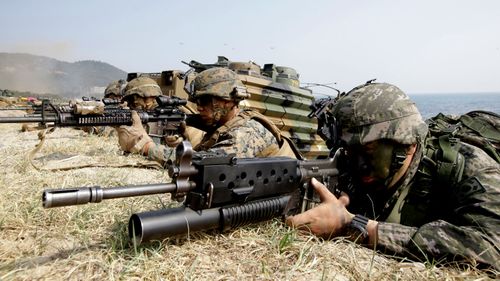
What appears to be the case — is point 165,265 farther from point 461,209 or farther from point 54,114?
point 54,114

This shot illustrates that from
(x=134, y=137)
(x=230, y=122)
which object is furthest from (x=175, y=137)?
(x=230, y=122)

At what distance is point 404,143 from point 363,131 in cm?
29

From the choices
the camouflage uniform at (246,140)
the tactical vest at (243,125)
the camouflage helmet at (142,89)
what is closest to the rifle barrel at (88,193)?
the camouflage uniform at (246,140)

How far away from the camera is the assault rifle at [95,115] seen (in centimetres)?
547

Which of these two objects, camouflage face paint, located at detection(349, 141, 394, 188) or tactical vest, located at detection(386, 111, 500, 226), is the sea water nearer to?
tactical vest, located at detection(386, 111, 500, 226)

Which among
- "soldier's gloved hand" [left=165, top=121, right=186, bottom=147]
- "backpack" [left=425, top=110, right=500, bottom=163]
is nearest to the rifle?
"backpack" [left=425, top=110, right=500, bottom=163]

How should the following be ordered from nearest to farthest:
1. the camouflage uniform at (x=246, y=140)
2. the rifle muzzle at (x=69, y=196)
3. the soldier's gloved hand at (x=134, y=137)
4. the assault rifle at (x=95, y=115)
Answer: the rifle muzzle at (x=69, y=196) < the camouflage uniform at (x=246, y=140) < the assault rifle at (x=95, y=115) < the soldier's gloved hand at (x=134, y=137)

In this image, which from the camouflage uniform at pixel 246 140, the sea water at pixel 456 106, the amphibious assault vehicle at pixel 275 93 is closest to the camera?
the camouflage uniform at pixel 246 140

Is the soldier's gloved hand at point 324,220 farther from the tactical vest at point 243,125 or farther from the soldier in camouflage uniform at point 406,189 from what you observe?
the tactical vest at point 243,125

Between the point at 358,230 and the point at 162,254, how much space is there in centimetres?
135

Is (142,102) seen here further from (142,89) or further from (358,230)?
(358,230)

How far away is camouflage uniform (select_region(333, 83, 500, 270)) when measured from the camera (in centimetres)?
242

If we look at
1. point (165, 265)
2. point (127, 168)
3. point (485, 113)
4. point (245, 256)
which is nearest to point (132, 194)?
point (165, 265)

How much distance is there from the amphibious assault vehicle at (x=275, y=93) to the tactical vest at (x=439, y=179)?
5707mm
